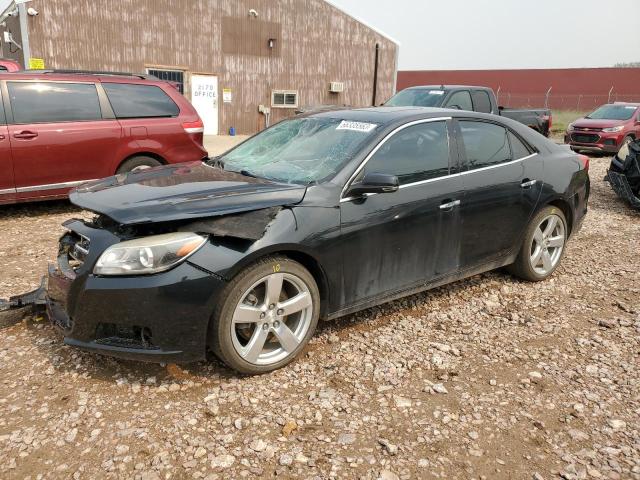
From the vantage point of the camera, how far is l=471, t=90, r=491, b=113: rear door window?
33.5ft

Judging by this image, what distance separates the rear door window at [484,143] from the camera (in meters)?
4.03

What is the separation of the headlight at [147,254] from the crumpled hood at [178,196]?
0.12m

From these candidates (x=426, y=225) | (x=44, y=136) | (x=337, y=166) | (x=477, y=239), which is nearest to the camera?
(x=337, y=166)

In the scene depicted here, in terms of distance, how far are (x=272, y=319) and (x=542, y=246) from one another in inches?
113

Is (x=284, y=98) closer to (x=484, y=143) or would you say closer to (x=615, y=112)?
(x=615, y=112)

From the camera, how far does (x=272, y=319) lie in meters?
3.04

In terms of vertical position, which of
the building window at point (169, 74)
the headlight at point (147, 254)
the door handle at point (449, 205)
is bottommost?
the headlight at point (147, 254)

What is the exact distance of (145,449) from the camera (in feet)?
8.07

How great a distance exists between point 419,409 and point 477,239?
167cm

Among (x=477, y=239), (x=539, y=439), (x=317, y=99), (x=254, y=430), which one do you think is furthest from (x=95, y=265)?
(x=317, y=99)

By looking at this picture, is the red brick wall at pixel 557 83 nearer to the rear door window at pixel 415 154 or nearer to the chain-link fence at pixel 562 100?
the chain-link fence at pixel 562 100

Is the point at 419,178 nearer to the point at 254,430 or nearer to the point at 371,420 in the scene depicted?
the point at 371,420

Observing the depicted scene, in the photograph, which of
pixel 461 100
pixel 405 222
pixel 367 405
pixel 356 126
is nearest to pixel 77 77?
pixel 356 126

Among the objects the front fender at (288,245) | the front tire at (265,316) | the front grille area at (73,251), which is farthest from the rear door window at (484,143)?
the front grille area at (73,251)
